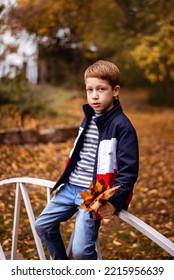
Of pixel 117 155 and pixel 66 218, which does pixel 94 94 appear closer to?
pixel 117 155

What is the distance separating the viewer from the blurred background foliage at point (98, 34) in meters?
5.45

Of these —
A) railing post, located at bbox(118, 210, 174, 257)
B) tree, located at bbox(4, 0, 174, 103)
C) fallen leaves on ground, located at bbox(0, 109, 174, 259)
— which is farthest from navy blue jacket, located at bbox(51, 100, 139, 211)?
tree, located at bbox(4, 0, 174, 103)

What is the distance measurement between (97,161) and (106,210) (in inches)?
9.4

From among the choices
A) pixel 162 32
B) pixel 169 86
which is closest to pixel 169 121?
pixel 169 86

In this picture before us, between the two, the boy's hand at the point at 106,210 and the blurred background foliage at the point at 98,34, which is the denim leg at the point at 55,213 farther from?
the blurred background foliage at the point at 98,34

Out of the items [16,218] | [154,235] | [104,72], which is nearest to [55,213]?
[16,218]

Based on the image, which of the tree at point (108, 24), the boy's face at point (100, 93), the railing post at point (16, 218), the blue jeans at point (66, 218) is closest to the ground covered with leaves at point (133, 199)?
the railing post at point (16, 218)

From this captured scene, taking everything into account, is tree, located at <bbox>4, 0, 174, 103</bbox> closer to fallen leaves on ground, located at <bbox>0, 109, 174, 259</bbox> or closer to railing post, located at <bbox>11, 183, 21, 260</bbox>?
fallen leaves on ground, located at <bbox>0, 109, 174, 259</bbox>

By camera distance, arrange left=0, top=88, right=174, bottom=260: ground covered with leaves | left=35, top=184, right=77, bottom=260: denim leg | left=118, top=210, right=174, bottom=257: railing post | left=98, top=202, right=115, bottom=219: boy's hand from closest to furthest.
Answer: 1. left=118, top=210, right=174, bottom=257: railing post
2. left=98, top=202, right=115, bottom=219: boy's hand
3. left=35, top=184, right=77, bottom=260: denim leg
4. left=0, top=88, right=174, bottom=260: ground covered with leaves

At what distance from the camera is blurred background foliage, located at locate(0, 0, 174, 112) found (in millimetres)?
5449

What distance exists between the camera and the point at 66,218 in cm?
204

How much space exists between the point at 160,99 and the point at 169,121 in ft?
8.17

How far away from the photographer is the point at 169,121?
8.21 metres

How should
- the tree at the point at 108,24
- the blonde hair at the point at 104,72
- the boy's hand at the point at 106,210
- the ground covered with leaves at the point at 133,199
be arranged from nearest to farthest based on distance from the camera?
the boy's hand at the point at 106,210
the blonde hair at the point at 104,72
the ground covered with leaves at the point at 133,199
the tree at the point at 108,24
